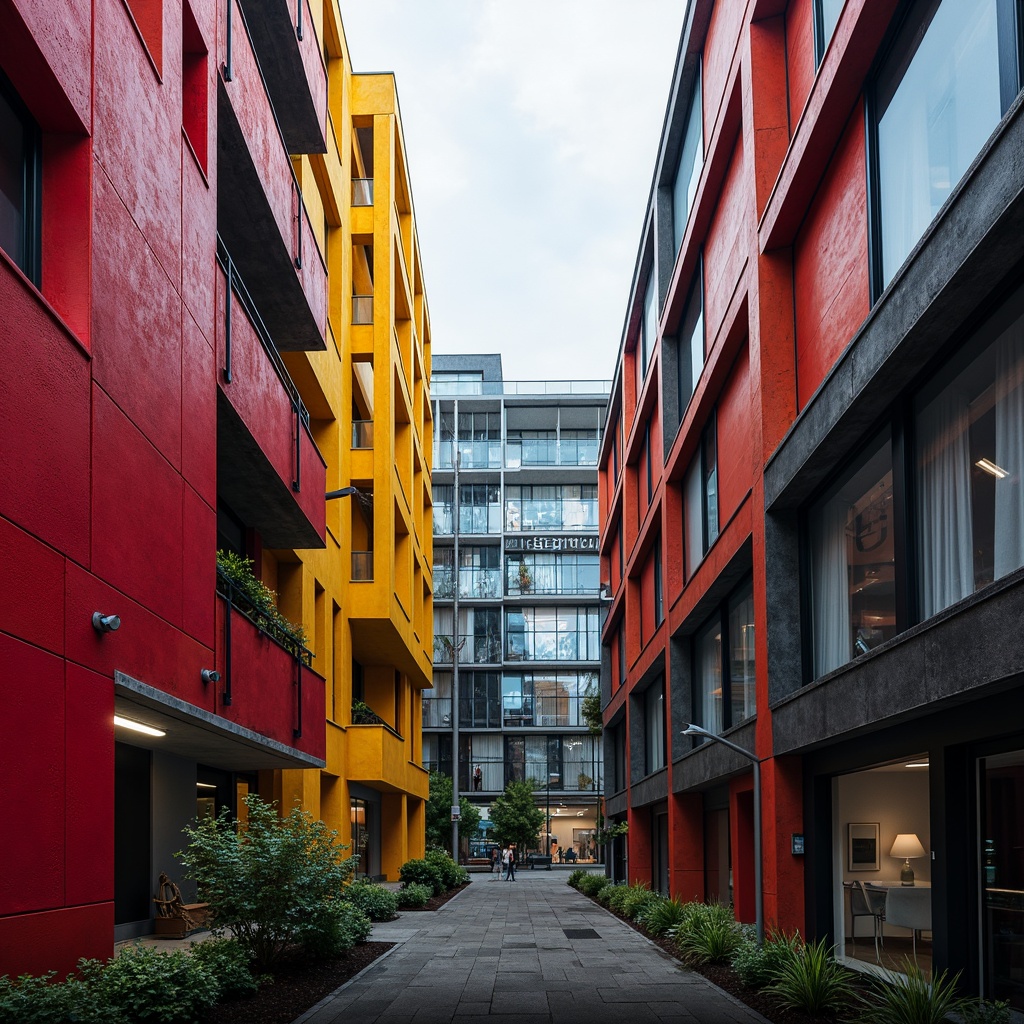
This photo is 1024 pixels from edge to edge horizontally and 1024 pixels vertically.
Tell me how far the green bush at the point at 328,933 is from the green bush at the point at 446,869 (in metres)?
19.3

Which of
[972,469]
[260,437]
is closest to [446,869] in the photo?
[260,437]

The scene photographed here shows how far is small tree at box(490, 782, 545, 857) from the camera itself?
2388 inches

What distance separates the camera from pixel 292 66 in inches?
791

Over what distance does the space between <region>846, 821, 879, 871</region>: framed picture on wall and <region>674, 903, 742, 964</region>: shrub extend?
2.35 metres

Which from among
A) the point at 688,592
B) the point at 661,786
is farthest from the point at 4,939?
the point at 661,786

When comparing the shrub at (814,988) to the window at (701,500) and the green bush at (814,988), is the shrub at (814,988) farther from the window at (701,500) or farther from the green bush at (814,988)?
the window at (701,500)

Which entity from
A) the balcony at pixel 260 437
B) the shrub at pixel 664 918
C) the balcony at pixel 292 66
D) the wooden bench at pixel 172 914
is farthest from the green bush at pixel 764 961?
the balcony at pixel 292 66

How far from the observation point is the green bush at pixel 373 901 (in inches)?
938

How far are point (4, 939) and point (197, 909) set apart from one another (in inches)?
480

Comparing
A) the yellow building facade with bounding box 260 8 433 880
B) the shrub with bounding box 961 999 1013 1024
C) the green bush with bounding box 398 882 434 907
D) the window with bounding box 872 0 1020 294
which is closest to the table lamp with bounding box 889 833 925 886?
the shrub with bounding box 961 999 1013 1024

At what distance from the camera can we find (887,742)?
13.1 metres

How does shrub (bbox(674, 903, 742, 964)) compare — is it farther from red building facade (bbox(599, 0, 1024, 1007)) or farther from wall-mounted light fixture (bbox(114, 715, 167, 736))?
wall-mounted light fixture (bbox(114, 715, 167, 736))

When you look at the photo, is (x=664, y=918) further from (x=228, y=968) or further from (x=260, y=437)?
(x=260, y=437)

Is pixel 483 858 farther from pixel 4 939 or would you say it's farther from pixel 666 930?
pixel 4 939
